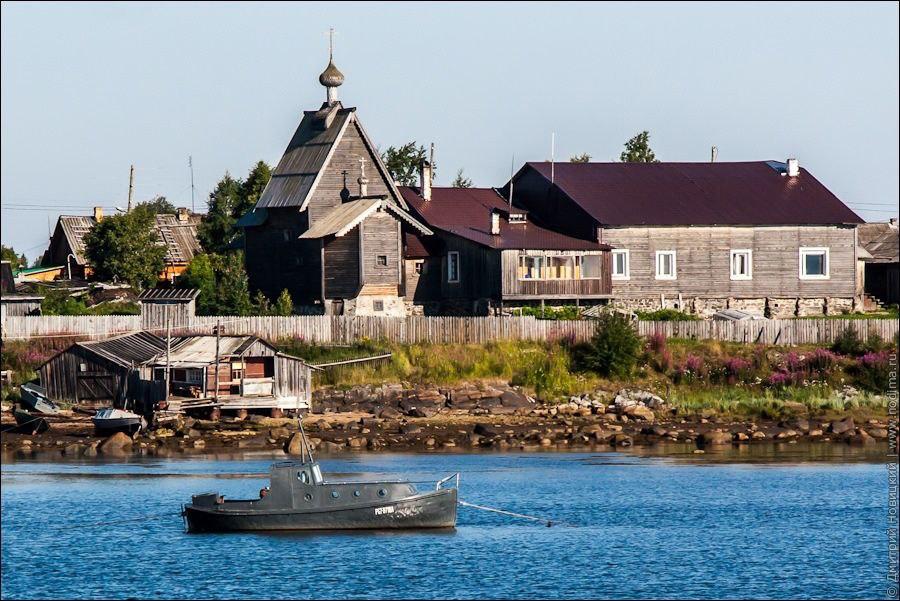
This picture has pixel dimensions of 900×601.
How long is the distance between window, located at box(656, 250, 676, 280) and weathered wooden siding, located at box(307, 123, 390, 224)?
13.4m

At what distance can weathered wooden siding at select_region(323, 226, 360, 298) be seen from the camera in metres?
70.4

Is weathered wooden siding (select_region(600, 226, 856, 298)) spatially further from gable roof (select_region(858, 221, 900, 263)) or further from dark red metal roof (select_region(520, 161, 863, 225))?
gable roof (select_region(858, 221, 900, 263))

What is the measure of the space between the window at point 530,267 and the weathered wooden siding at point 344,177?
8.25 meters

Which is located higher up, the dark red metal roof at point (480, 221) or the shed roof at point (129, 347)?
the dark red metal roof at point (480, 221)

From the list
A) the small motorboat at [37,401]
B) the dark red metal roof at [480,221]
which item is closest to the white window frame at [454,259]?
the dark red metal roof at [480,221]

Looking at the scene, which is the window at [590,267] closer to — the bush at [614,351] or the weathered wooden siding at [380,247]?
the bush at [614,351]

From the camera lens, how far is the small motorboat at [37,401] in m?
58.2

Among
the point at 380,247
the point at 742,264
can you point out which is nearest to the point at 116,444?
the point at 380,247

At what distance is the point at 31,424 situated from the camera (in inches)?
2222

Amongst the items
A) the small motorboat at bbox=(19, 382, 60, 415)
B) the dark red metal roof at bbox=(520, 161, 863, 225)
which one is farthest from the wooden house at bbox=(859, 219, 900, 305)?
the small motorboat at bbox=(19, 382, 60, 415)

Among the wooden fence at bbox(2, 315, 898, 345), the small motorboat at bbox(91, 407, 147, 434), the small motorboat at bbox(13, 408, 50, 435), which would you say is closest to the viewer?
the small motorboat at bbox(91, 407, 147, 434)

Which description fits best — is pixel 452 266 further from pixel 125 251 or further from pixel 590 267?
pixel 125 251

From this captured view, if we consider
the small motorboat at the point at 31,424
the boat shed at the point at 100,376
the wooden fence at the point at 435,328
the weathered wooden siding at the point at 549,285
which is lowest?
the small motorboat at the point at 31,424

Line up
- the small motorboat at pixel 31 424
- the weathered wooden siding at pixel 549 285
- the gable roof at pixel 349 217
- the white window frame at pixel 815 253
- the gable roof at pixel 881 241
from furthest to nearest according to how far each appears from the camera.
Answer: the gable roof at pixel 881 241 < the white window frame at pixel 815 253 < the gable roof at pixel 349 217 < the weathered wooden siding at pixel 549 285 < the small motorboat at pixel 31 424
